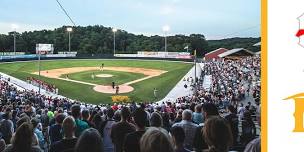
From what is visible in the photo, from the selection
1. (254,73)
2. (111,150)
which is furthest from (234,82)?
(111,150)

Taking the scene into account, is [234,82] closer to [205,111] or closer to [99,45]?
[205,111]

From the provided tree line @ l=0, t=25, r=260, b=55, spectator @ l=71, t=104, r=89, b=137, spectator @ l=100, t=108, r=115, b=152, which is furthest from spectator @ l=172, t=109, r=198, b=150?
tree line @ l=0, t=25, r=260, b=55

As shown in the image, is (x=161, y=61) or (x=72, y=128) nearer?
(x=72, y=128)

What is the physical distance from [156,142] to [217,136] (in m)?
0.85

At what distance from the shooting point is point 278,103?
12.7 ft

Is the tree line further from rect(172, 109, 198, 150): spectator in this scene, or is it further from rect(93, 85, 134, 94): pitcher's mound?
rect(172, 109, 198, 150): spectator

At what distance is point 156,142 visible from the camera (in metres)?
3.76

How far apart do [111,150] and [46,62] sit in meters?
77.9

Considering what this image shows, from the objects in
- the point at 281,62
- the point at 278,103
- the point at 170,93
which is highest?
the point at 281,62

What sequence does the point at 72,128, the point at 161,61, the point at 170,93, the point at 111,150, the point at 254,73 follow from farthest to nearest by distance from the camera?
the point at 161,61 → the point at 170,93 → the point at 254,73 → the point at 111,150 → the point at 72,128

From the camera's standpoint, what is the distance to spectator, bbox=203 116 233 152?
4.25 meters

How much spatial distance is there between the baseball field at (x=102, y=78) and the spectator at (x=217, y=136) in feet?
122

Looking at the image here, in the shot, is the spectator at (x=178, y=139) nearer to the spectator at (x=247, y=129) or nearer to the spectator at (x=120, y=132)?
the spectator at (x=120, y=132)

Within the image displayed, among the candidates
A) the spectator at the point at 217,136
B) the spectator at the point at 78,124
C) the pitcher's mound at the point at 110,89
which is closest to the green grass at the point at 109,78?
the pitcher's mound at the point at 110,89
